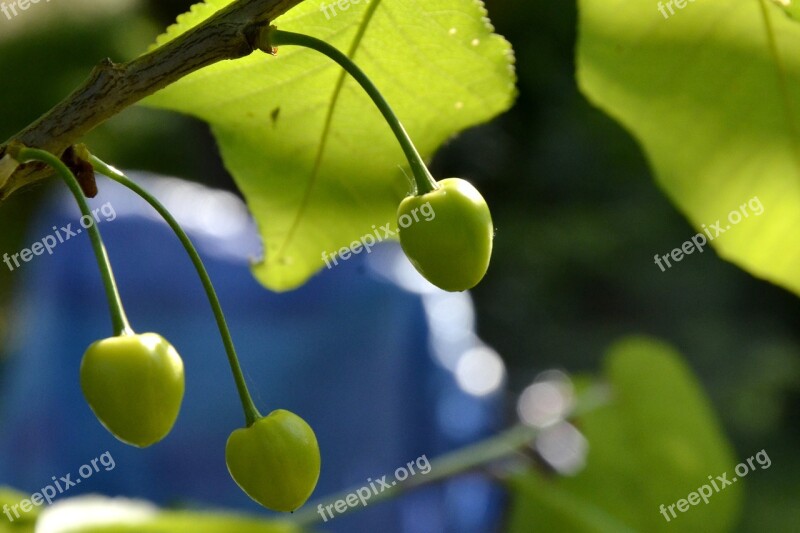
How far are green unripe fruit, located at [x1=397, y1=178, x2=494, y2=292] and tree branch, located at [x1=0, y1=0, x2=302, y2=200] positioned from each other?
0.08 meters

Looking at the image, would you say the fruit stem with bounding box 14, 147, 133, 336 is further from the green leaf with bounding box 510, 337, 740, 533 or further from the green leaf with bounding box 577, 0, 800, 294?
the green leaf with bounding box 510, 337, 740, 533

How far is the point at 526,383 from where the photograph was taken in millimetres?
3383

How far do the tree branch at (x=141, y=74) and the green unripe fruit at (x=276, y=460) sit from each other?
0.12 m

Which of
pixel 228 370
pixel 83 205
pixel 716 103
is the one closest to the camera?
pixel 83 205

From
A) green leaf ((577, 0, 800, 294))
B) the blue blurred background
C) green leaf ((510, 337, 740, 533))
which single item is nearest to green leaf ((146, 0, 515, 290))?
green leaf ((577, 0, 800, 294))

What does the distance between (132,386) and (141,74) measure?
4.2 inches

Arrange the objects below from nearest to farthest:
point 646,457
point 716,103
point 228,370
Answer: point 716,103
point 646,457
point 228,370

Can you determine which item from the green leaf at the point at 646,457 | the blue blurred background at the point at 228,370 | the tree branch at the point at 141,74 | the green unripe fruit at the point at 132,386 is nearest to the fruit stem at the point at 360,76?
the tree branch at the point at 141,74

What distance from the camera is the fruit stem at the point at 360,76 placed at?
1.10 ft

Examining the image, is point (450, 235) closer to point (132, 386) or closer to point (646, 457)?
point (132, 386)

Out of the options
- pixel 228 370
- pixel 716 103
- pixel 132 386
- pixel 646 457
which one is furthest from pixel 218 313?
pixel 228 370

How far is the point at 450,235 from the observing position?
0.34 meters

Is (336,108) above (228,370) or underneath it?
above

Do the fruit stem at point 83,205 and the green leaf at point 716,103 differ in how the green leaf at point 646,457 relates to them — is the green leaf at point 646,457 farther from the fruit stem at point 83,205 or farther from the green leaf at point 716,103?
the fruit stem at point 83,205
